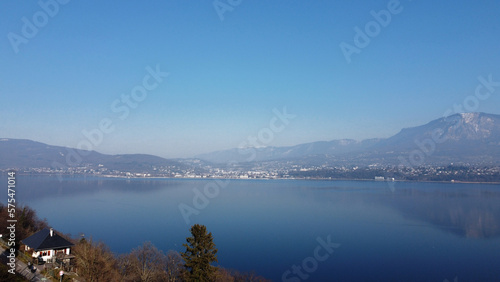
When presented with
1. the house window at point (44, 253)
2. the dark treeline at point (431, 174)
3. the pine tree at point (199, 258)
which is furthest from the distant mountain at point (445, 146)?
the house window at point (44, 253)

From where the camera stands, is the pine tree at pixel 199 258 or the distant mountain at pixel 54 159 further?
the distant mountain at pixel 54 159

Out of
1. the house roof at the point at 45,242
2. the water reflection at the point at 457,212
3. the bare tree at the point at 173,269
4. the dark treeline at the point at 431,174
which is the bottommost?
the water reflection at the point at 457,212

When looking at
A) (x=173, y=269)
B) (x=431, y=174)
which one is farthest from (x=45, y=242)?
(x=431, y=174)

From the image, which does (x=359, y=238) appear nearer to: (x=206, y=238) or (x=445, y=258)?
(x=445, y=258)

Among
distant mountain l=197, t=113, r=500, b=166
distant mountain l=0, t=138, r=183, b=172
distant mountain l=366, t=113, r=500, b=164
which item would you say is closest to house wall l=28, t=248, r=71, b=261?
distant mountain l=0, t=138, r=183, b=172

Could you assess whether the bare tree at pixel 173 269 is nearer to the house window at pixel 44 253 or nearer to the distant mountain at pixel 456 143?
the house window at pixel 44 253

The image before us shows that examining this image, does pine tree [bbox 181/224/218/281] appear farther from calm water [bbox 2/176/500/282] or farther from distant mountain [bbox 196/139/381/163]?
distant mountain [bbox 196/139/381/163]

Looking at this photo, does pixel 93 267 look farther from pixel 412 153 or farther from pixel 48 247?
pixel 412 153

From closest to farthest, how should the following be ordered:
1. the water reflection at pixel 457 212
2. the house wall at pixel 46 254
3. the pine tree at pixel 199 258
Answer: the pine tree at pixel 199 258
the house wall at pixel 46 254
the water reflection at pixel 457 212
